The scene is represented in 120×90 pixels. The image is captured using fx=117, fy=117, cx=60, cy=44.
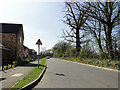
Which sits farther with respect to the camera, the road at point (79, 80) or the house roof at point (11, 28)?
the house roof at point (11, 28)

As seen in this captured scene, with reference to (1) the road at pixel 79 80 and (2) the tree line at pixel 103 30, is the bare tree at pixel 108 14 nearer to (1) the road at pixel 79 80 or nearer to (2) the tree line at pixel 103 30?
(2) the tree line at pixel 103 30

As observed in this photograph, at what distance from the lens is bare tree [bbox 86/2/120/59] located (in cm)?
1842

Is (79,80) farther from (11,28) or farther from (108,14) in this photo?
(11,28)

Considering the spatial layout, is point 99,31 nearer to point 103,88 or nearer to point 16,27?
point 16,27

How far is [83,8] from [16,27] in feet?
51.8

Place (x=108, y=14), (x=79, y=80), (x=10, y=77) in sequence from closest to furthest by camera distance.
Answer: (x=79, y=80), (x=10, y=77), (x=108, y=14)

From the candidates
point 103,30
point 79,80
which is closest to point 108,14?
point 103,30

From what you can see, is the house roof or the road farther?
the house roof

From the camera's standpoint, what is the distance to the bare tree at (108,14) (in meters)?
18.4

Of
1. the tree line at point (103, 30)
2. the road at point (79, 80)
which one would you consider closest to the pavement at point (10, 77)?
the road at point (79, 80)

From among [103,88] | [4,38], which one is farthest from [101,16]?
[4,38]

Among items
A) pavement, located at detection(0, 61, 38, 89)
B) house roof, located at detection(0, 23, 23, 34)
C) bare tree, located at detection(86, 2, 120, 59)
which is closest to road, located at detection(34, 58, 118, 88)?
pavement, located at detection(0, 61, 38, 89)

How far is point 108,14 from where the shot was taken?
738 inches

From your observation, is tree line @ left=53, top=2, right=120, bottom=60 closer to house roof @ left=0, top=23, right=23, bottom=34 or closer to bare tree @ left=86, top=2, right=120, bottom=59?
bare tree @ left=86, top=2, right=120, bottom=59
